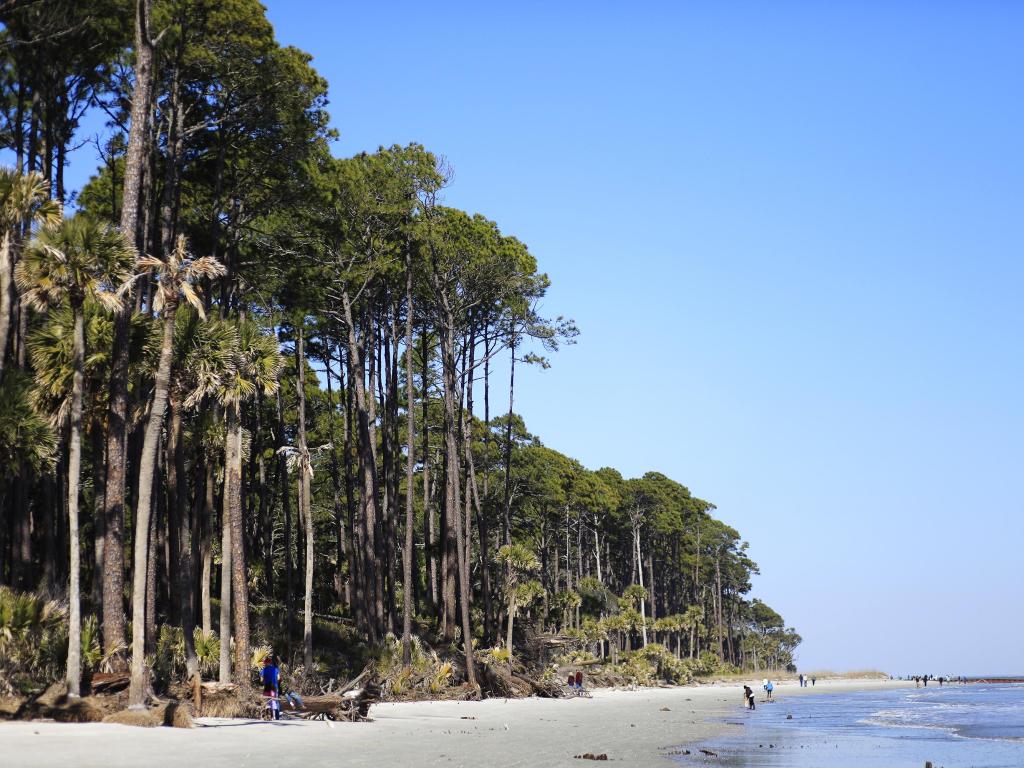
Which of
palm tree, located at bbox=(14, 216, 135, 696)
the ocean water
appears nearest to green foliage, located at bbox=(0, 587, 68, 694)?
palm tree, located at bbox=(14, 216, 135, 696)

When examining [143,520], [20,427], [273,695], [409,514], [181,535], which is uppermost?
[20,427]

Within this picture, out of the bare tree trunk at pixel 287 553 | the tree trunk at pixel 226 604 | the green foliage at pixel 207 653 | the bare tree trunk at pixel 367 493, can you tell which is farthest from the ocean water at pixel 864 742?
the bare tree trunk at pixel 287 553

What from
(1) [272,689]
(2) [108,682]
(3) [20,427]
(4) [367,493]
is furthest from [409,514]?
(2) [108,682]

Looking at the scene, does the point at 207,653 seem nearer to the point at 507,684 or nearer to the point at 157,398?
the point at 157,398

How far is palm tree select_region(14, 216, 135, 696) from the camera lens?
19.1m

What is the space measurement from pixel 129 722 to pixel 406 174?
2715cm

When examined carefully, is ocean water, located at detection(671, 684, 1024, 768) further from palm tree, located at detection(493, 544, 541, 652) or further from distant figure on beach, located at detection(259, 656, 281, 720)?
palm tree, located at detection(493, 544, 541, 652)

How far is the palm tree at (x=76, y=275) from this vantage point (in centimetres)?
1906

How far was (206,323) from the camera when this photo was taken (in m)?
24.4

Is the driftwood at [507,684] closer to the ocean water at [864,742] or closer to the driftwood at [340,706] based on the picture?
the ocean water at [864,742]

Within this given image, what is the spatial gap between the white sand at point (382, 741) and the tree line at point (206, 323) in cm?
265

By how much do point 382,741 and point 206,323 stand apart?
1088 cm

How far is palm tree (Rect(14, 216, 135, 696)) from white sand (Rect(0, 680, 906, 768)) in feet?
10.4

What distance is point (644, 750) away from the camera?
22234mm
